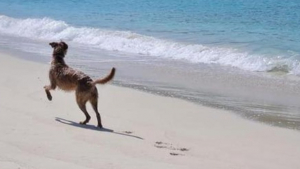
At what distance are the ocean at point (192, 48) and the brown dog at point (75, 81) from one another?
2568 millimetres

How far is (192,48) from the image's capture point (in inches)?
666

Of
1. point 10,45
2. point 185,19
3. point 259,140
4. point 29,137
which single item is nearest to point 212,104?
point 259,140

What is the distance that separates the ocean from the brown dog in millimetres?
2568

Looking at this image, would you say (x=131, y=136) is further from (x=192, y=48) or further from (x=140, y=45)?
(x=140, y=45)

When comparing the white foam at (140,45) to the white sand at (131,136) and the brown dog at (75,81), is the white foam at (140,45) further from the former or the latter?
the brown dog at (75,81)

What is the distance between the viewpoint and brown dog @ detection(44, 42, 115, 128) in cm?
759

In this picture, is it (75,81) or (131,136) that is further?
(75,81)

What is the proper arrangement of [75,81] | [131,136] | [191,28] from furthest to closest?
[191,28] < [75,81] < [131,136]

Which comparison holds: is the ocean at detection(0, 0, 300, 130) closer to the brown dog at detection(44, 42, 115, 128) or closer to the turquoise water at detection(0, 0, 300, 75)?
the turquoise water at detection(0, 0, 300, 75)

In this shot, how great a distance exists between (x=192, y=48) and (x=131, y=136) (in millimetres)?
10168

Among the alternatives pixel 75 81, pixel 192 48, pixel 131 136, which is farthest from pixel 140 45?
pixel 131 136

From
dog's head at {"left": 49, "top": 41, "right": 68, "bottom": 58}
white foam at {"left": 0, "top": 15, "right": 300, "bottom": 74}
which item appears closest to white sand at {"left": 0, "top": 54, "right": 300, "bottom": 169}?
dog's head at {"left": 49, "top": 41, "right": 68, "bottom": 58}

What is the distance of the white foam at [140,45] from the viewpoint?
48.6 ft

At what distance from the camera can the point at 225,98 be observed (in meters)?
10.2
